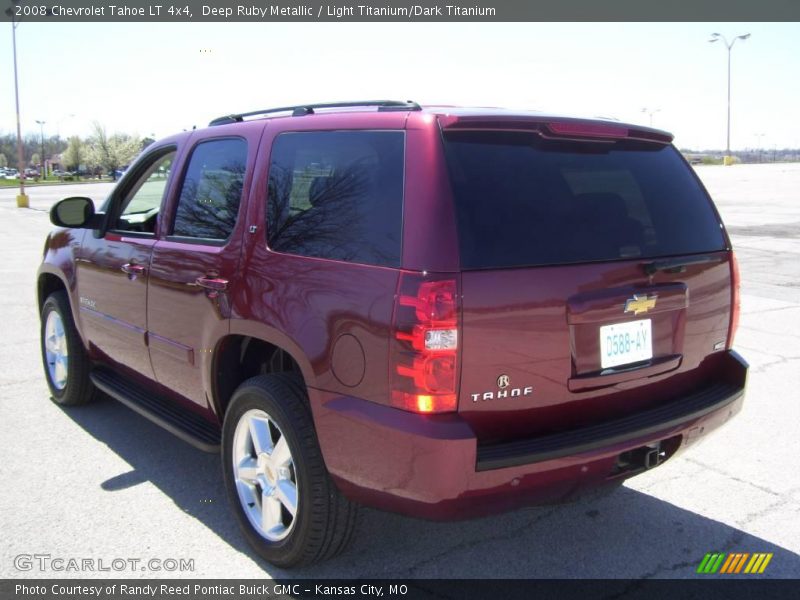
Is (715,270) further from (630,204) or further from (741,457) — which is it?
(741,457)

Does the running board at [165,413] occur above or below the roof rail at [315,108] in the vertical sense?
below

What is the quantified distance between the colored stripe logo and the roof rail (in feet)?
7.39

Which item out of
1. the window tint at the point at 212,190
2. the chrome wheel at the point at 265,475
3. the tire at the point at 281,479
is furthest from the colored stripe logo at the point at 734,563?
the window tint at the point at 212,190

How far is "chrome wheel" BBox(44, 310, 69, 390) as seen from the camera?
5.22 meters

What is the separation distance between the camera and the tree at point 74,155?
126 meters

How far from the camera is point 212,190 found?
3719 millimetres

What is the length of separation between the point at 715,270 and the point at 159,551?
8.96 ft

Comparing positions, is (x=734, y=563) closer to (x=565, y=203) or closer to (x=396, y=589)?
(x=396, y=589)

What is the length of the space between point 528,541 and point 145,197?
3097 millimetres

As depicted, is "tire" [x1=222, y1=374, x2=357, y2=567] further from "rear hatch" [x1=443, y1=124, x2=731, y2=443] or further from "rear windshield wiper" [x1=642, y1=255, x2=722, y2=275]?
"rear windshield wiper" [x1=642, y1=255, x2=722, y2=275]

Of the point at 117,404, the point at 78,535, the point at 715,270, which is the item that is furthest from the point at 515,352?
the point at 117,404

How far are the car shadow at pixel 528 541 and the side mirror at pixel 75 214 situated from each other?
161 centimetres

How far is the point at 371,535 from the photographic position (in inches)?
137

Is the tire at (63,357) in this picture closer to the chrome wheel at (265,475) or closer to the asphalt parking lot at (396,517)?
the asphalt parking lot at (396,517)
